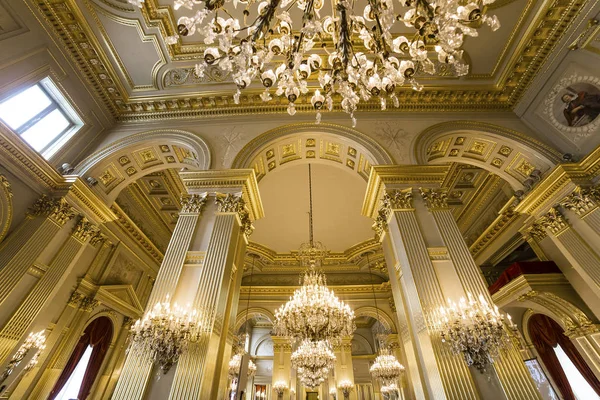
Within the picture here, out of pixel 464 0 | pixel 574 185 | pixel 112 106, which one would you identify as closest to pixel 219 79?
pixel 112 106

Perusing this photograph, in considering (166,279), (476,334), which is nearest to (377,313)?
(476,334)

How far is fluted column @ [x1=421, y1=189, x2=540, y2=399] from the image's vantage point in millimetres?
3977

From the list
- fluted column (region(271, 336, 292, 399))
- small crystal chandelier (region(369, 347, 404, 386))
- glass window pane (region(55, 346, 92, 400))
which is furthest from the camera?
fluted column (region(271, 336, 292, 399))

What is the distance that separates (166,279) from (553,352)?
1196cm

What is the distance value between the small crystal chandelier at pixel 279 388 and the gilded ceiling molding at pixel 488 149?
12.4 meters

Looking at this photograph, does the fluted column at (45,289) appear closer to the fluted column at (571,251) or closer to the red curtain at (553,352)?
the fluted column at (571,251)

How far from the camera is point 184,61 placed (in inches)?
305

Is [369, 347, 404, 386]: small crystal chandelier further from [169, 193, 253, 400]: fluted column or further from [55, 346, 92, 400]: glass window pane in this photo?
[55, 346, 92, 400]: glass window pane

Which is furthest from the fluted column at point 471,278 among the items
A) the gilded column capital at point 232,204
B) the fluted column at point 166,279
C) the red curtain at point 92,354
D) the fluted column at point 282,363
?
the red curtain at point 92,354

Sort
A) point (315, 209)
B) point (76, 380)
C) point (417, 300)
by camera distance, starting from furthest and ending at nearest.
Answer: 1. point (315, 209)
2. point (76, 380)
3. point (417, 300)

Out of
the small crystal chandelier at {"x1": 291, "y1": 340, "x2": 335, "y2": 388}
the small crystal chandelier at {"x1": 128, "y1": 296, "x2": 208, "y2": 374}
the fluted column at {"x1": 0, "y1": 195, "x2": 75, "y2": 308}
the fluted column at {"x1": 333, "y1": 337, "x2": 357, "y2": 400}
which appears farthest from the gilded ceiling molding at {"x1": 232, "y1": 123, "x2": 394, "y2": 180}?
the fluted column at {"x1": 333, "y1": 337, "x2": 357, "y2": 400}

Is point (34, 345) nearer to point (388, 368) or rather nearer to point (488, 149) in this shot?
point (388, 368)

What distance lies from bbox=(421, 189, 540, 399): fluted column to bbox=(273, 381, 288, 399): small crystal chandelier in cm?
1195

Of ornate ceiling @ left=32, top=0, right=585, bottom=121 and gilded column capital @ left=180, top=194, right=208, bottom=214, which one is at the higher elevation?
ornate ceiling @ left=32, top=0, right=585, bottom=121
